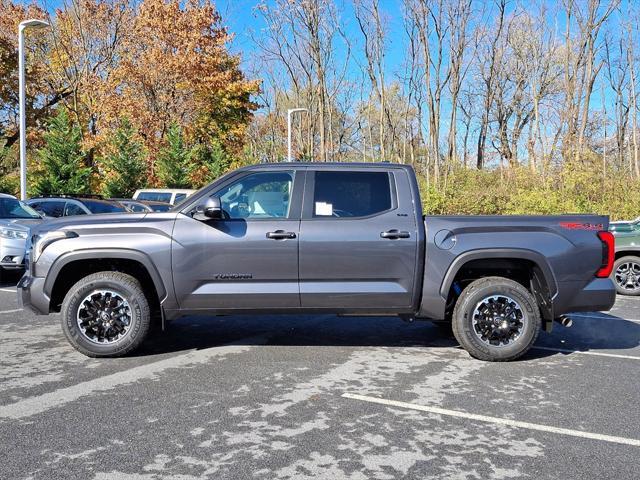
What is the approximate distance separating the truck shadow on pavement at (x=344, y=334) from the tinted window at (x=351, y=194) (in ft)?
5.38

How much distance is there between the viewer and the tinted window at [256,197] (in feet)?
Answer: 18.7

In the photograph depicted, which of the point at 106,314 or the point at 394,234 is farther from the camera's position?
the point at 106,314

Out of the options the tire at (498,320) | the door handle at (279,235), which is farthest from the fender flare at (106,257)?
the tire at (498,320)

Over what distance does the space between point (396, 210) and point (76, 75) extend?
32839mm

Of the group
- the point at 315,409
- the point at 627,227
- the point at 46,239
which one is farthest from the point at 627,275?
the point at 46,239

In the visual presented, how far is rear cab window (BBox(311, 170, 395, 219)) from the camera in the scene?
5734mm

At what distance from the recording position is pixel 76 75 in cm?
3353

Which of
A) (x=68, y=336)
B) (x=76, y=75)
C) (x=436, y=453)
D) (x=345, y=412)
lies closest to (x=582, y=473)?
(x=436, y=453)

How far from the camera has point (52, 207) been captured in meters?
14.8

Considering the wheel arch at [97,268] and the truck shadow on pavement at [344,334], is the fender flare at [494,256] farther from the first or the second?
the wheel arch at [97,268]

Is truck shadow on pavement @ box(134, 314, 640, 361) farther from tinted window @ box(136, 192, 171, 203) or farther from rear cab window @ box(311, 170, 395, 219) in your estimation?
tinted window @ box(136, 192, 171, 203)

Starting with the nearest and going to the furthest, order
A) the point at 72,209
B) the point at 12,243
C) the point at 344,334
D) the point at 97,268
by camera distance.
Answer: the point at 97,268 → the point at 344,334 → the point at 12,243 → the point at 72,209

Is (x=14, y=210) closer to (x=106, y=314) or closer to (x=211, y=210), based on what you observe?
(x=106, y=314)

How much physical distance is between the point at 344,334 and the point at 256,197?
223 cm
